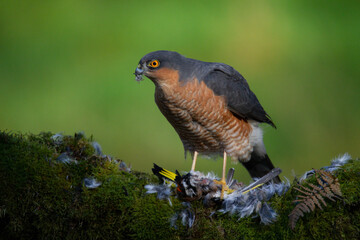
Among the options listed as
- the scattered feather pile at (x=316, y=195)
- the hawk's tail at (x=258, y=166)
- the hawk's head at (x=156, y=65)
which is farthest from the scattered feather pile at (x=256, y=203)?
the hawk's tail at (x=258, y=166)

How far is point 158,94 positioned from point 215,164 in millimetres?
2641

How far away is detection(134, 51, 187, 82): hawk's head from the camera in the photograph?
2.86m

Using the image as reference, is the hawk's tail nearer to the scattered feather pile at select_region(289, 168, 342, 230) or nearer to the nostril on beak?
the nostril on beak

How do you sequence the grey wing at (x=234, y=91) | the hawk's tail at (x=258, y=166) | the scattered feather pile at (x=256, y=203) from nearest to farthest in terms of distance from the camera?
the scattered feather pile at (x=256, y=203) → the grey wing at (x=234, y=91) → the hawk's tail at (x=258, y=166)

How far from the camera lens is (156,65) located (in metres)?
2.89

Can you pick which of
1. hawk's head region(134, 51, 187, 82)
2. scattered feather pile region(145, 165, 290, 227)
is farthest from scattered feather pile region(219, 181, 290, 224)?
hawk's head region(134, 51, 187, 82)

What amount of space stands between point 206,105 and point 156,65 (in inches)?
18.7

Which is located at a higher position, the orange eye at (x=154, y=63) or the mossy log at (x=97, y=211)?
the orange eye at (x=154, y=63)

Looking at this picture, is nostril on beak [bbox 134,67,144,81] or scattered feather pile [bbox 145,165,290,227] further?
nostril on beak [bbox 134,67,144,81]

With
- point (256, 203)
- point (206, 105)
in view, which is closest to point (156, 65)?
point (206, 105)

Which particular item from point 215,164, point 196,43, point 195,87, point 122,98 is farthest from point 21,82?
point 195,87

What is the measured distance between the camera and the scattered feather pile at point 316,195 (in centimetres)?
Answer: 185

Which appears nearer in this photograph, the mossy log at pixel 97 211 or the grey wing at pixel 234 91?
the mossy log at pixel 97 211

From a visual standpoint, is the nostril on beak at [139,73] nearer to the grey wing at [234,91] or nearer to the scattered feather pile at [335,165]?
the grey wing at [234,91]
